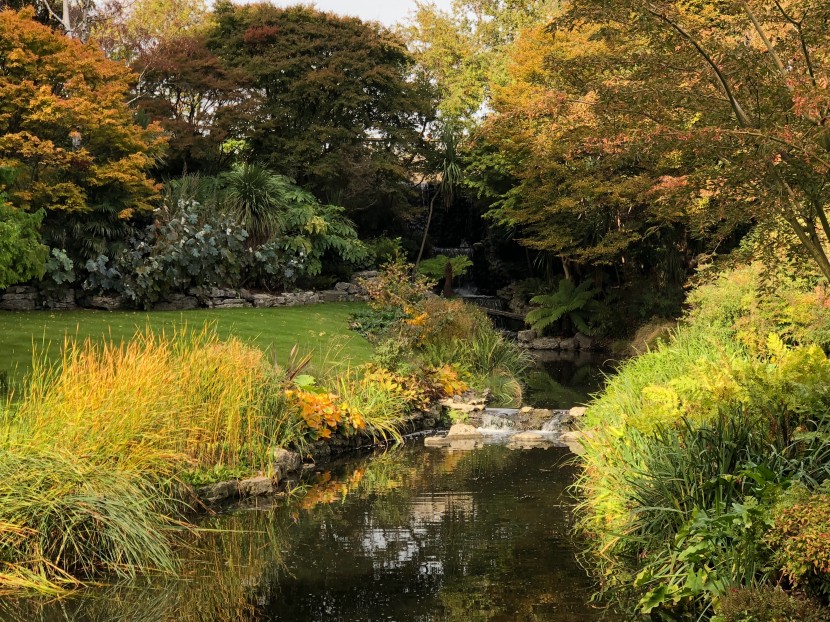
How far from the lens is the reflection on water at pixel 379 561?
5164 millimetres

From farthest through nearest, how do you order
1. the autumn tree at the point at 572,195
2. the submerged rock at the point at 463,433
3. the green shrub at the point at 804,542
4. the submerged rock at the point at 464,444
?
the autumn tree at the point at 572,195
the submerged rock at the point at 463,433
the submerged rock at the point at 464,444
the green shrub at the point at 804,542

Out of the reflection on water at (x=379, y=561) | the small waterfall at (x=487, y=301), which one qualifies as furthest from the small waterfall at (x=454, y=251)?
the reflection on water at (x=379, y=561)

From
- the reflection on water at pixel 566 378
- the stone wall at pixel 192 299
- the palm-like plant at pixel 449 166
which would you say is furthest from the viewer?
the palm-like plant at pixel 449 166

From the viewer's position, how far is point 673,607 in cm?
488

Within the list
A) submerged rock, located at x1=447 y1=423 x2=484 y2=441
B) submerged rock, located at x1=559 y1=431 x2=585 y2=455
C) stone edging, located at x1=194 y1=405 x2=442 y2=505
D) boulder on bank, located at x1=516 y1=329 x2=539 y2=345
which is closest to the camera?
stone edging, located at x1=194 y1=405 x2=442 y2=505

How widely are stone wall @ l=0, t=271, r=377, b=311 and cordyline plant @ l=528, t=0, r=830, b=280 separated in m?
13.2

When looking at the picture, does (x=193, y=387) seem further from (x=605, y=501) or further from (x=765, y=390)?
(x=765, y=390)

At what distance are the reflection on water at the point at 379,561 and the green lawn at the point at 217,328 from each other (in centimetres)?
405

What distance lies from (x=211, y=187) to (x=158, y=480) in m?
15.7

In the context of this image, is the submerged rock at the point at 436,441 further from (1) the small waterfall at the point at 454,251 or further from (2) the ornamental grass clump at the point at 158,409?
(1) the small waterfall at the point at 454,251

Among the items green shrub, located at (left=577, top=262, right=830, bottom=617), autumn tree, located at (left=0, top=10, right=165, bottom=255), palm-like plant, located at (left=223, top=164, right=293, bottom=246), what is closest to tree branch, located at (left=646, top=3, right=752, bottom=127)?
green shrub, located at (left=577, top=262, right=830, bottom=617)

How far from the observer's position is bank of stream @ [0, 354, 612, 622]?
516cm

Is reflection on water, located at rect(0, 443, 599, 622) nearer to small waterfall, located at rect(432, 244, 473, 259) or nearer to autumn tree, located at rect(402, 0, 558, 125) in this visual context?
small waterfall, located at rect(432, 244, 473, 259)

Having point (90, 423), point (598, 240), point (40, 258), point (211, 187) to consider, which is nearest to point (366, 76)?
point (211, 187)
